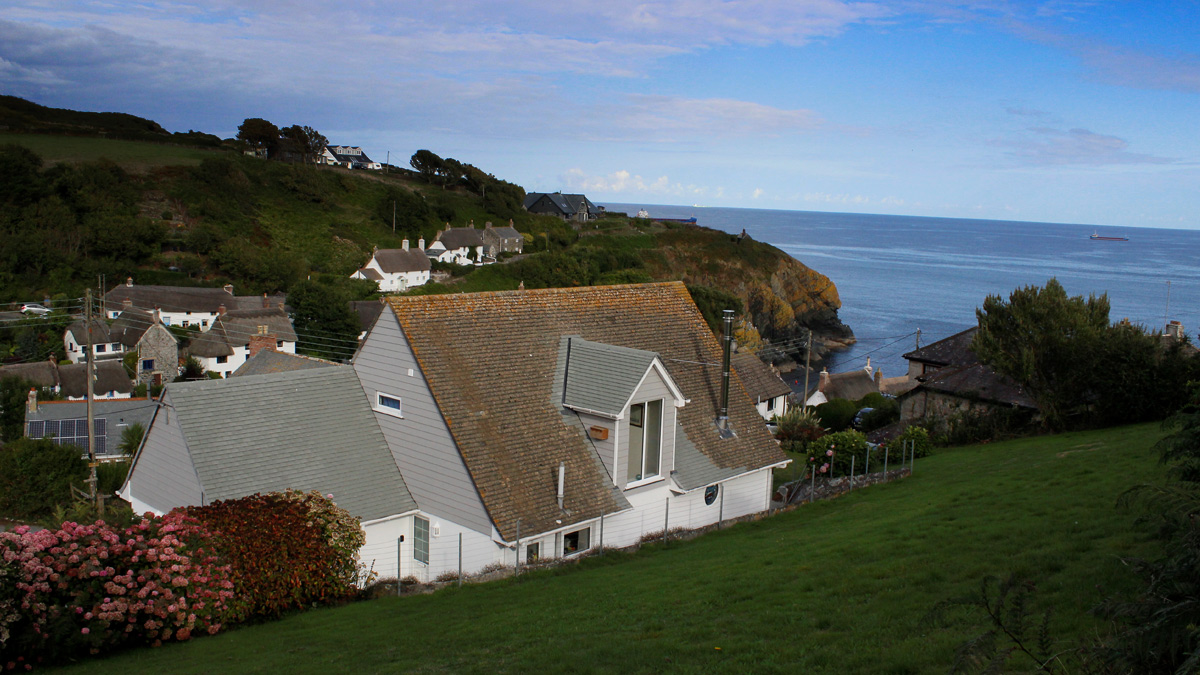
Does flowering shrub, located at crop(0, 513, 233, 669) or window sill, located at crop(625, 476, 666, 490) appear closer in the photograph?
flowering shrub, located at crop(0, 513, 233, 669)

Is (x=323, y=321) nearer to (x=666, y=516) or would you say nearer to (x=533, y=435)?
(x=533, y=435)

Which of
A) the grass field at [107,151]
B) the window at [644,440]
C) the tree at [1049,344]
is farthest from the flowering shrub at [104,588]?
the grass field at [107,151]

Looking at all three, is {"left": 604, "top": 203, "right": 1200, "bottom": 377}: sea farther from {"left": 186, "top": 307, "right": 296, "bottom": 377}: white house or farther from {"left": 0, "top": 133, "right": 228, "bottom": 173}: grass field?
{"left": 0, "top": 133, "right": 228, "bottom": 173}: grass field

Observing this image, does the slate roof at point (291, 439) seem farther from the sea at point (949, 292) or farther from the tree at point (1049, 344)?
the sea at point (949, 292)

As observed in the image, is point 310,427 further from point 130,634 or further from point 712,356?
point 712,356

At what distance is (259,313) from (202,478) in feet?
171

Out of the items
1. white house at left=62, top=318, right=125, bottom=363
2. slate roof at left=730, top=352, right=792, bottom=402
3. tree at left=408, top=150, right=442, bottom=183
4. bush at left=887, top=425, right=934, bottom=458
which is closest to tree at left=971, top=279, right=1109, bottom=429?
bush at left=887, top=425, right=934, bottom=458

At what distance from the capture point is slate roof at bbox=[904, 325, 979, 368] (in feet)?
128

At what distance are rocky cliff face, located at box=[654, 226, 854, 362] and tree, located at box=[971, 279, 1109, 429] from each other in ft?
220

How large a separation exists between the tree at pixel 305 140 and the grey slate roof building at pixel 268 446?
12609cm

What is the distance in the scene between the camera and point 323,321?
2680 inches

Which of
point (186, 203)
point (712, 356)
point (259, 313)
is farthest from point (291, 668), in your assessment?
point (186, 203)

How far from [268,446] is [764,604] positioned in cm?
1141

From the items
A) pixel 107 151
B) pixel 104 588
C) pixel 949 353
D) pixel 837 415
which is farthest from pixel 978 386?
pixel 107 151
